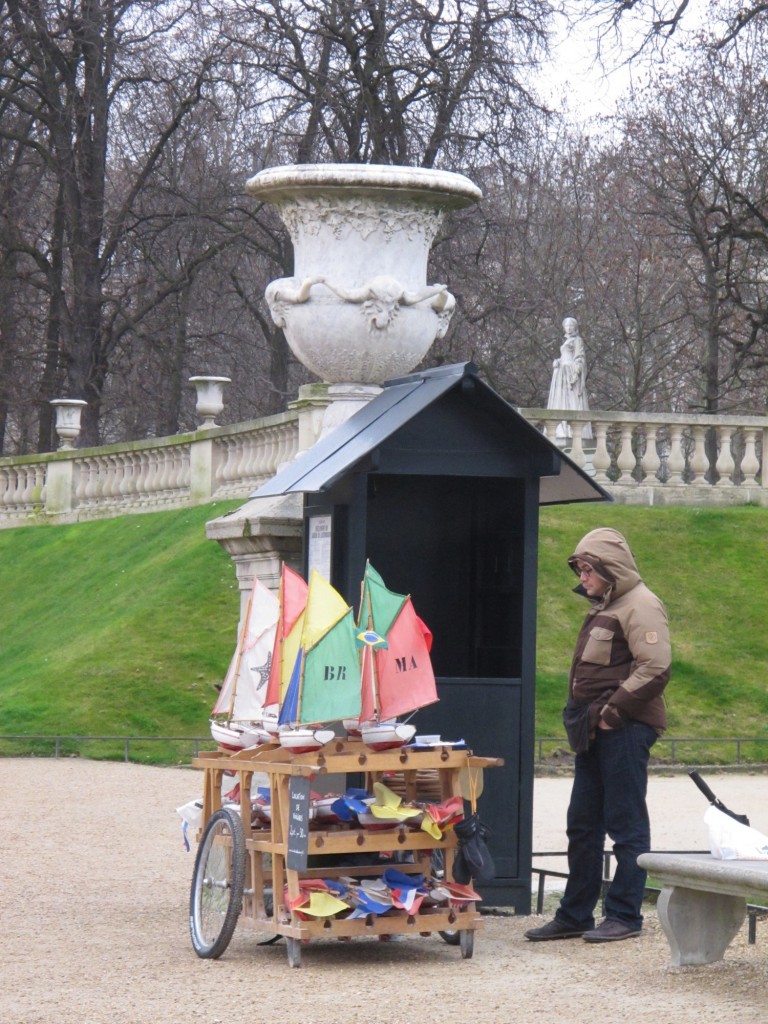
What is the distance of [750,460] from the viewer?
20328 millimetres

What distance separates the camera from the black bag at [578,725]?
7.05m

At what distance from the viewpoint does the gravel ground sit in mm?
5590

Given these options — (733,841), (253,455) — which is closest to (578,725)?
(733,841)

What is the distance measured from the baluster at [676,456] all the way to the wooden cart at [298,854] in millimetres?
13441

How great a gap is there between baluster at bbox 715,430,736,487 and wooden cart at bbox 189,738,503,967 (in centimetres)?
1388

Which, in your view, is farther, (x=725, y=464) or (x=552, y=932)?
(x=725, y=464)

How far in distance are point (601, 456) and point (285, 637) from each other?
13255 mm

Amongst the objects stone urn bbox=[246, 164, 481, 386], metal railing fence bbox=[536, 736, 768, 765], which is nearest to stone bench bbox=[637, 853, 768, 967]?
stone urn bbox=[246, 164, 481, 386]

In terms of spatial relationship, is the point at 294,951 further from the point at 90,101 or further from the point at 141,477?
the point at 90,101

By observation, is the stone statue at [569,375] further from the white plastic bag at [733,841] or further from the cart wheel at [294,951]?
the cart wheel at [294,951]

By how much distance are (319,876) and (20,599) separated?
15454 millimetres

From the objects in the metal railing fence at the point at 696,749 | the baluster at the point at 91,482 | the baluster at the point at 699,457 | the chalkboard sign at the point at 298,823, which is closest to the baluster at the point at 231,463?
the baluster at the point at 91,482

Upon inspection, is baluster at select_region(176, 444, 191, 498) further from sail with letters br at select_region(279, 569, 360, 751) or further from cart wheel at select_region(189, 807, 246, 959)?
sail with letters br at select_region(279, 569, 360, 751)

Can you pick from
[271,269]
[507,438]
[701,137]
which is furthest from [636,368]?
[507,438]
